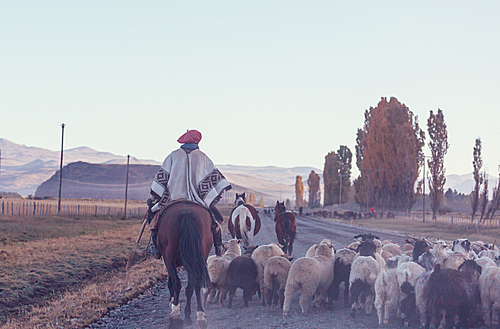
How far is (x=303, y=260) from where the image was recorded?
876 cm

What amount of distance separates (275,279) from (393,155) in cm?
5376

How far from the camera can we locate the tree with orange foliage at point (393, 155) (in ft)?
191

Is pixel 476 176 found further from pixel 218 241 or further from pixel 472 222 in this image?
pixel 218 241

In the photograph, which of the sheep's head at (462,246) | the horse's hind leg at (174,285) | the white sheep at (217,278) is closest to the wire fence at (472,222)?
the sheep's head at (462,246)

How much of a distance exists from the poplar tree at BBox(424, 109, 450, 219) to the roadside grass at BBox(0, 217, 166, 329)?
37514 millimetres

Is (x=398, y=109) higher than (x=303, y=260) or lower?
higher

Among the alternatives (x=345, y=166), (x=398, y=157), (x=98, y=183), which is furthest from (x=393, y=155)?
(x=98, y=183)

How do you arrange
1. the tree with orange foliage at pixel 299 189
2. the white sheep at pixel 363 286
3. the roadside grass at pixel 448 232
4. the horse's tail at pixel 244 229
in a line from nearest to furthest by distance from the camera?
the white sheep at pixel 363 286
the horse's tail at pixel 244 229
the roadside grass at pixel 448 232
the tree with orange foliage at pixel 299 189

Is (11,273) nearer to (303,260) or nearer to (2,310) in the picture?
(2,310)

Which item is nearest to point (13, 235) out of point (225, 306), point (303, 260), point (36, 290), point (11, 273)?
point (11, 273)

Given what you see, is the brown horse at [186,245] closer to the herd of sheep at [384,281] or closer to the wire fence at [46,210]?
the herd of sheep at [384,281]

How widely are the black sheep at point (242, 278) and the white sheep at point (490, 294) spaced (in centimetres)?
409

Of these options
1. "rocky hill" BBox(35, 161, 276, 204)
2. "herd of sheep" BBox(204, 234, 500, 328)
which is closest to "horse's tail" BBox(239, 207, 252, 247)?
"herd of sheep" BBox(204, 234, 500, 328)

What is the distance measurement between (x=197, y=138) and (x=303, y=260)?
9.94ft
